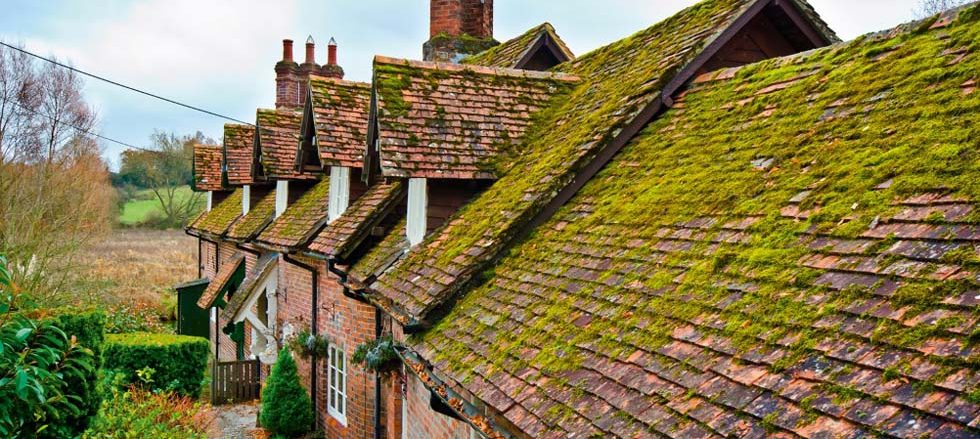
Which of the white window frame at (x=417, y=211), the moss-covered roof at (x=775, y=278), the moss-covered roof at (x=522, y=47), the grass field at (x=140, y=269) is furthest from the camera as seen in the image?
the grass field at (x=140, y=269)

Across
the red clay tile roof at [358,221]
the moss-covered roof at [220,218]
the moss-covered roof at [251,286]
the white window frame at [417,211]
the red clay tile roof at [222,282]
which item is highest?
the moss-covered roof at [220,218]

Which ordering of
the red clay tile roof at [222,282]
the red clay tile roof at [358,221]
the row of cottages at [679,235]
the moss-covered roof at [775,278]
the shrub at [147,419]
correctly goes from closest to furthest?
1. the moss-covered roof at [775,278]
2. the row of cottages at [679,235]
3. the red clay tile roof at [358,221]
4. the shrub at [147,419]
5. the red clay tile roof at [222,282]

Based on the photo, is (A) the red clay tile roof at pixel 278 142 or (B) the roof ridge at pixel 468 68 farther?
(A) the red clay tile roof at pixel 278 142

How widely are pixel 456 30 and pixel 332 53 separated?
12.6 m

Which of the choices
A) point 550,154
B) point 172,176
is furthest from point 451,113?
point 172,176

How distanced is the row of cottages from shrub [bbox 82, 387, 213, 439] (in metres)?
3.14

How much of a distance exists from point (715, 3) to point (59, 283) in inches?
845

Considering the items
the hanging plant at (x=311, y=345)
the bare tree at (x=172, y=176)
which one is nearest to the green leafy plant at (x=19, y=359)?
the hanging plant at (x=311, y=345)

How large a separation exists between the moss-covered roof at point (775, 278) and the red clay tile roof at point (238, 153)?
56.9ft

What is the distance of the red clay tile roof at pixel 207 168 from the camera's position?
28641 millimetres

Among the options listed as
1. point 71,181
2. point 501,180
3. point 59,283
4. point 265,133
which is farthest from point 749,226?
point 71,181

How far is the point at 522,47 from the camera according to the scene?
531 inches

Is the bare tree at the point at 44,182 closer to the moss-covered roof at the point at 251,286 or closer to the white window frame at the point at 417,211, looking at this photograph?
the moss-covered roof at the point at 251,286

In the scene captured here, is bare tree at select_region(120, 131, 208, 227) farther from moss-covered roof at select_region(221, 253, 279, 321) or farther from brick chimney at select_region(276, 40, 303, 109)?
moss-covered roof at select_region(221, 253, 279, 321)
